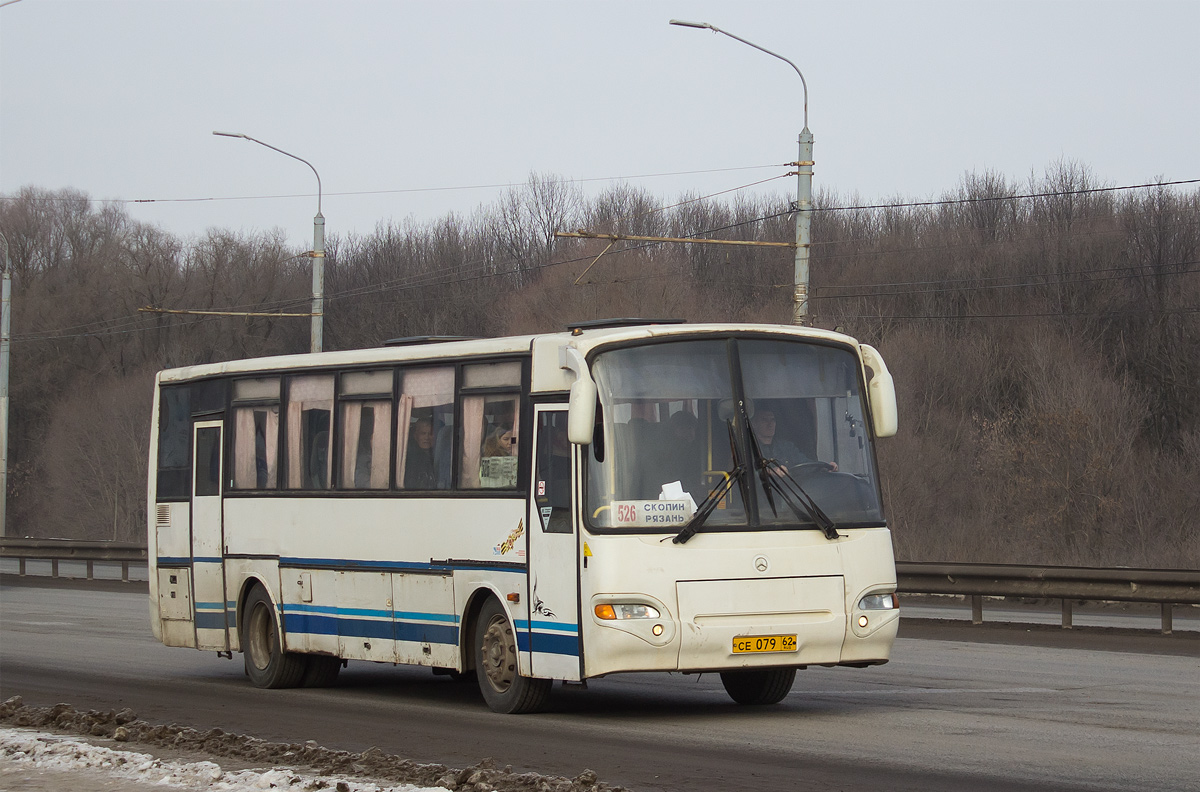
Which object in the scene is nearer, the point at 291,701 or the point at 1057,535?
the point at 291,701

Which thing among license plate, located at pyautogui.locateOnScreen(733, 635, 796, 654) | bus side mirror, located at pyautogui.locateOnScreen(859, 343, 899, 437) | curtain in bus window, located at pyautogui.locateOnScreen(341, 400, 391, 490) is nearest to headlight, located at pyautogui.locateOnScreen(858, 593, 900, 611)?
license plate, located at pyautogui.locateOnScreen(733, 635, 796, 654)

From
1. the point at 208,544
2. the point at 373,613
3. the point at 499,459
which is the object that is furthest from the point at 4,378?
the point at 499,459

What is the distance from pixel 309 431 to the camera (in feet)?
46.5

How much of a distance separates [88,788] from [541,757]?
2.55 m

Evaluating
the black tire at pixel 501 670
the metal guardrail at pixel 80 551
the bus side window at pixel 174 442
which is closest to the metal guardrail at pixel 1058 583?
the black tire at pixel 501 670

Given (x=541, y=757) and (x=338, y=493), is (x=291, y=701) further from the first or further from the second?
(x=541, y=757)

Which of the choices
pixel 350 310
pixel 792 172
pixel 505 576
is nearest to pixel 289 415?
pixel 505 576

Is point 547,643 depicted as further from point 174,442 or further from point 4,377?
point 4,377

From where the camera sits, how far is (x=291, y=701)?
524 inches

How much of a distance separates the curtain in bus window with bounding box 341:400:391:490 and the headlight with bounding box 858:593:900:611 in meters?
4.13

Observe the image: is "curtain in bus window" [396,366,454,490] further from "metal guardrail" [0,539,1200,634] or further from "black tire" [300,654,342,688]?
"metal guardrail" [0,539,1200,634]

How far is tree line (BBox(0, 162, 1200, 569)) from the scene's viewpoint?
45656 millimetres

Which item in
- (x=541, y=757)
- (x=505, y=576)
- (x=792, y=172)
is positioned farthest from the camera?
(x=792, y=172)

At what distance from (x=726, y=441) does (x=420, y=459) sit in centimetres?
288
